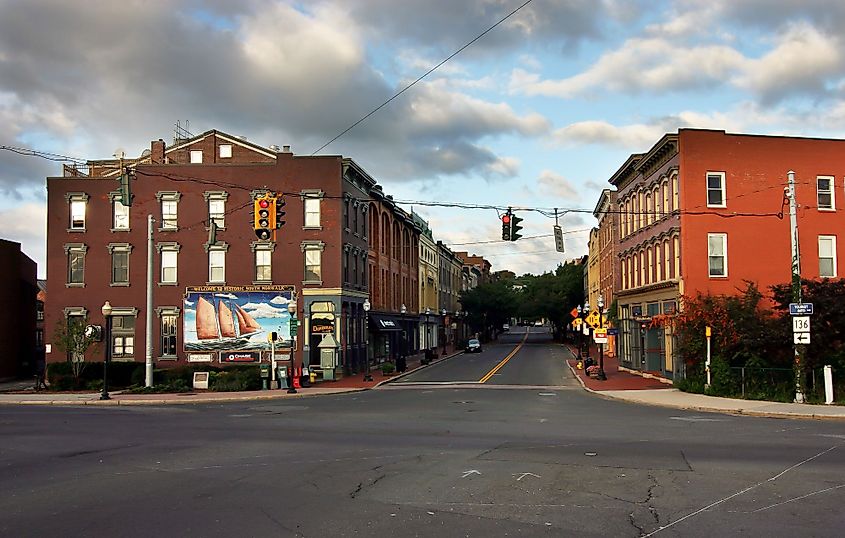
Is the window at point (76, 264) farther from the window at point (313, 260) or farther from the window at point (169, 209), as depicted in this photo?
the window at point (313, 260)

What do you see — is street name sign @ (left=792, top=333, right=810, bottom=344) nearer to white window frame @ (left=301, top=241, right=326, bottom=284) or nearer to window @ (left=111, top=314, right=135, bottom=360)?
white window frame @ (left=301, top=241, right=326, bottom=284)

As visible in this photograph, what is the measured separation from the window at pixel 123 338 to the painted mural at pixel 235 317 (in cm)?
330

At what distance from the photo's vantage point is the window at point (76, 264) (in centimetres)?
4531

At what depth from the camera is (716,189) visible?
35594 millimetres

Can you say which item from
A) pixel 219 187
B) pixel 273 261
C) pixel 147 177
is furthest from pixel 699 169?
pixel 147 177

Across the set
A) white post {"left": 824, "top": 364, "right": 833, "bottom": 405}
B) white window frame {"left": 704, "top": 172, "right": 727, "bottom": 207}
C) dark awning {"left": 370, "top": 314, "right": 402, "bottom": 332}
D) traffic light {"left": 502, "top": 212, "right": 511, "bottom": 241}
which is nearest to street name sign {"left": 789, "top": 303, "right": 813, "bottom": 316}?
white post {"left": 824, "top": 364, "right": 833, "bottom": 405}

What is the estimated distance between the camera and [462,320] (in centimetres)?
10725

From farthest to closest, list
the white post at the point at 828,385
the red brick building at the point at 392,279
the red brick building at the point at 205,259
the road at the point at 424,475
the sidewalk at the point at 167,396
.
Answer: the red brick building at the point at 392,279 < the red brick building at the point at 205,259 < the sidewalk at the point at 167,396 < the white post at the point at 828,385 < the road at the point at 424,475

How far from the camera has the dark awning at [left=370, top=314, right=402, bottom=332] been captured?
5250cm

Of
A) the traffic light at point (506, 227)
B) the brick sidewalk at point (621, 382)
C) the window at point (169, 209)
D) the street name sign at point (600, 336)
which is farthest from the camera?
the window at point (169, 209)

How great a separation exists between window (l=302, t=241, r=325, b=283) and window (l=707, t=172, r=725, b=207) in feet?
70.5

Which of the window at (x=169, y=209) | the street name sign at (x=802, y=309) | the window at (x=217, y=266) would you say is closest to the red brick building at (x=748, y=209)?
the street name sign at (x=802, y=309)

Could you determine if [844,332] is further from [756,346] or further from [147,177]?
[147,177]

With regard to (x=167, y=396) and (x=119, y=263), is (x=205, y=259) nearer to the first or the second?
(x=119, y=263)
